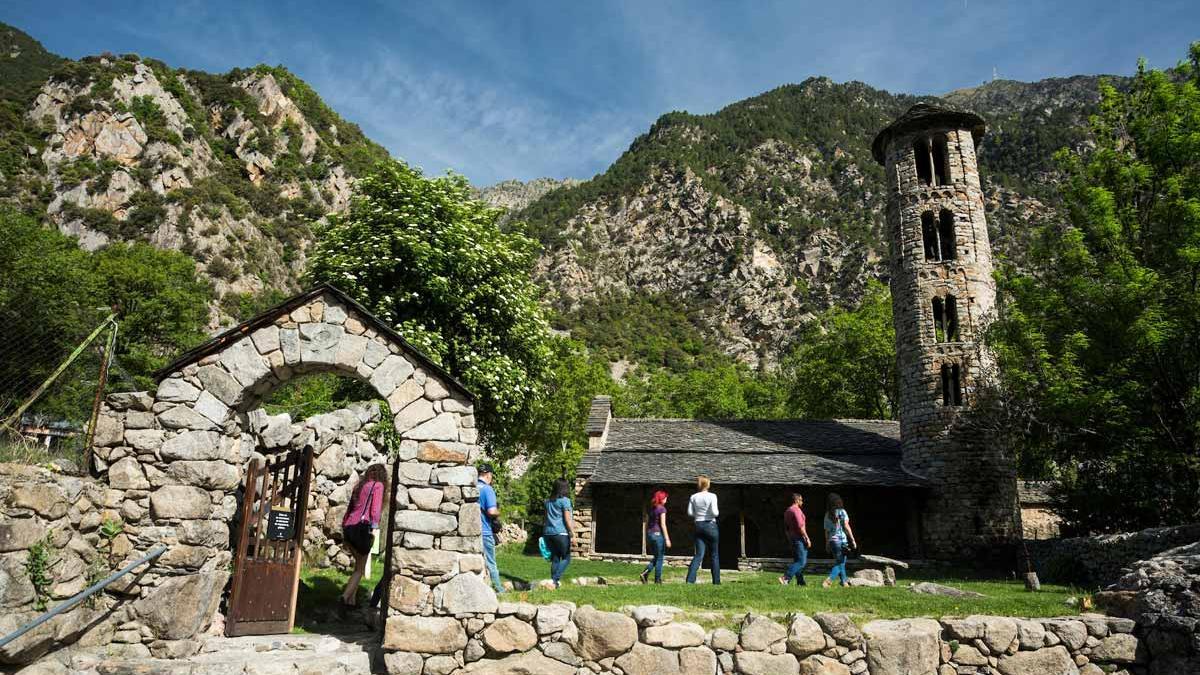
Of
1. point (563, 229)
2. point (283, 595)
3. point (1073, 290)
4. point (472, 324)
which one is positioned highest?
point (563, 229)

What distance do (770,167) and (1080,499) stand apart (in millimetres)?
96097

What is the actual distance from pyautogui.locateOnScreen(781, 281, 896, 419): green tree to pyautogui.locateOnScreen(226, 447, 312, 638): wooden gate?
1255 inches

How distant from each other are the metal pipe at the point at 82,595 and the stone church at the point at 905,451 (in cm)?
1527

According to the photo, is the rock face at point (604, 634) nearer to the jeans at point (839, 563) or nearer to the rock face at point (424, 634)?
the rock face at point (424, 634)

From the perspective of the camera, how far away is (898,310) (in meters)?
22.7

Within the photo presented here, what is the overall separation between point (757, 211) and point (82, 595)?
99883 millimetres

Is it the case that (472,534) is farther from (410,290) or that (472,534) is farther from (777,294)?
(777,294)

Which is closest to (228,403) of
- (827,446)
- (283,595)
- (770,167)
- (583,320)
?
(283,595)

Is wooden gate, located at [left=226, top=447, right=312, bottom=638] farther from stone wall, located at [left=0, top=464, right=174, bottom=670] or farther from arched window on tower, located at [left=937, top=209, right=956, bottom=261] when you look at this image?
arched window on tower, located at [left=937, top=209, right=956, bottom=261]

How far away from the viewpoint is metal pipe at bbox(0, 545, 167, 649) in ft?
17.7

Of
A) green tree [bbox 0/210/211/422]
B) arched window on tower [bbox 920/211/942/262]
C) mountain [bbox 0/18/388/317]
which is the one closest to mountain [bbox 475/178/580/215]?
mountain [bbox 0/18/388/317]

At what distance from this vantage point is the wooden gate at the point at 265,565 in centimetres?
716

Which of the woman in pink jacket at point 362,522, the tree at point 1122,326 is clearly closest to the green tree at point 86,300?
the woman in pink jacket at point 362,522

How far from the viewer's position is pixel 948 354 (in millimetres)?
21141
